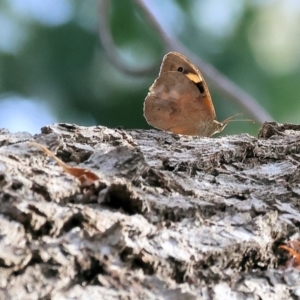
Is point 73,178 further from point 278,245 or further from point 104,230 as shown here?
point 278,245

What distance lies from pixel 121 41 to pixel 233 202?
112 cm

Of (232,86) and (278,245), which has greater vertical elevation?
(232,86)

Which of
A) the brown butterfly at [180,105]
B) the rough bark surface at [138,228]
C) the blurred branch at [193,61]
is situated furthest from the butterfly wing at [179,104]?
the rough bark surface at [138,228]

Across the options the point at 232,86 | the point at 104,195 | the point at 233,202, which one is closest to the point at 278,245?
the point at 233,202

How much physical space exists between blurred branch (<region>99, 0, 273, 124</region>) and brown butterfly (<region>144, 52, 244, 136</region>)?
0.99ft

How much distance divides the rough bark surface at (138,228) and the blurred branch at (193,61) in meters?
0.79

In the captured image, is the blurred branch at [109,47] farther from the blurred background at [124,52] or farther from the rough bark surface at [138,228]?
Result: the rough bark surface at [138,228]

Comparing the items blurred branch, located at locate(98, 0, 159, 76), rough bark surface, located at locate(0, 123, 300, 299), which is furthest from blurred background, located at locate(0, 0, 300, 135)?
rough bark surface, located at locate(0, 123, 300, 299)

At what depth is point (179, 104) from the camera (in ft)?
3.54

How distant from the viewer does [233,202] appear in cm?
52

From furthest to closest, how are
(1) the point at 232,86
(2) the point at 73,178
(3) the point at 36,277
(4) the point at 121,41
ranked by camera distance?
(4) the point at 121,41 → (1) the point at 232,86 → (2) the point at 73,178 → (3) the point at 36,277

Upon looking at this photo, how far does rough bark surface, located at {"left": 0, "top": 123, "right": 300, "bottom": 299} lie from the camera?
361 mm

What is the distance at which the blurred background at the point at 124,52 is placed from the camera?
1.47 metres

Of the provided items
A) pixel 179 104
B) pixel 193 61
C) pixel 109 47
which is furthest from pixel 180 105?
pixel 109 47
